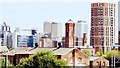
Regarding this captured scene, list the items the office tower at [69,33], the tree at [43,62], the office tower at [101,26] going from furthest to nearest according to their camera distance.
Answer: the office tower at [101,26], the office tower at [69,33], the tree at [43,62]

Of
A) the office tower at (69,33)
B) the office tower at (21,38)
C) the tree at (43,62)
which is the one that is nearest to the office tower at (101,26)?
the office tower at (21,38)

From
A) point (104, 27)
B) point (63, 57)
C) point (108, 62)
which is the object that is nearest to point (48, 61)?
point (63, 57)

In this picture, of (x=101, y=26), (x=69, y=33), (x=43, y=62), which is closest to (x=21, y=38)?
(x=101, y=26)

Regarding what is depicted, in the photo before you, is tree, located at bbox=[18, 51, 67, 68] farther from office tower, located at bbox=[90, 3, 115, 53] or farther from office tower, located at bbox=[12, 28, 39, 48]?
office tower, located at bbox=[90, 3, 115, 53]

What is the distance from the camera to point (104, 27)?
32.4 ft

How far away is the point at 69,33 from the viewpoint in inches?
207

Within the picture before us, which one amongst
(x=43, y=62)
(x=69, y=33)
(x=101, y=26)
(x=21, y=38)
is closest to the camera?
(x=43, y=62)

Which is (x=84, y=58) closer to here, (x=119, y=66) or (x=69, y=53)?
(x=69, y=53)

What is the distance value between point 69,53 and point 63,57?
0.23 m

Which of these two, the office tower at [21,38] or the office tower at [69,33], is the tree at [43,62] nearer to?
the office tower at [69,33]

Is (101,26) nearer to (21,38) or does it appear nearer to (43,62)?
(21,38)

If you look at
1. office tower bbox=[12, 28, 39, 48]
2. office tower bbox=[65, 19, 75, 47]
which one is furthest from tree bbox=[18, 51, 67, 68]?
office tower bbox=[12, 28, 39, 48]

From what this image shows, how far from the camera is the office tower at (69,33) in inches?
202

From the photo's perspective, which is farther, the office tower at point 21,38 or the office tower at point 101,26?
the office tower at point 101,26
